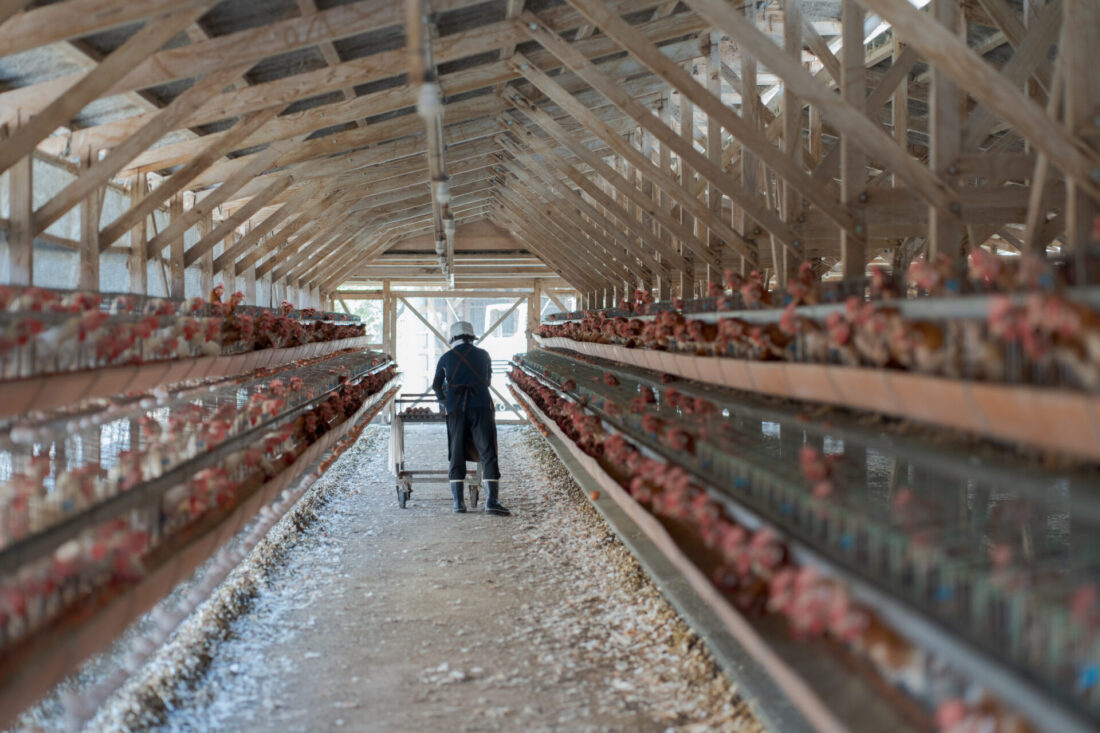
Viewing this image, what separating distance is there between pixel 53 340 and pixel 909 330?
9.44 feet

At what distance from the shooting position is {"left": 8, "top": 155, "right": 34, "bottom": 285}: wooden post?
585 centimetres

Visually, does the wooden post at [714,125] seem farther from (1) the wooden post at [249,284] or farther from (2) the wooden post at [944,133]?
(1) the wooden post at [249,284]

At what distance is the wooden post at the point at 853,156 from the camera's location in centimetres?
539

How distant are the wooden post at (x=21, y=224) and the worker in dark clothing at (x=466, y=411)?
437cm

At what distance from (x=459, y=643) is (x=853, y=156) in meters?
3.51

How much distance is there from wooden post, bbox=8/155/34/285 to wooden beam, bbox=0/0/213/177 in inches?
36.6

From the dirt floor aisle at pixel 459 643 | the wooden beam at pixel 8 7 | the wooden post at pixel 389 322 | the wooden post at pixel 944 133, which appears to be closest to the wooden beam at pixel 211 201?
the dirt floor aisle at pixel 459 643

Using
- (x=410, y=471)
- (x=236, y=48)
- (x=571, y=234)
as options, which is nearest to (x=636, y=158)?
(x=236, y=48)

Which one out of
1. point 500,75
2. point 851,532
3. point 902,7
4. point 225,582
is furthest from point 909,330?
point 500,75

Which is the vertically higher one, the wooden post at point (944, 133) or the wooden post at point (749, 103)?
the wooden post at point (749, 103)

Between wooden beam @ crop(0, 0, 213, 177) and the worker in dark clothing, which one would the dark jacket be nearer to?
the worker in dark clothing

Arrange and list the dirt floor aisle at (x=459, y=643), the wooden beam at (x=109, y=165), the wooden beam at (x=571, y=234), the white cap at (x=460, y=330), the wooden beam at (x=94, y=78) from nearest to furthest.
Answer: the dirt floor aisle at (x=459, y=643), the wooden beam at (x=94, y=78), the wooden beam at (x=109, y=165), the white cap at (x=460, y=330), the wooden beam at (x=571, y=234)

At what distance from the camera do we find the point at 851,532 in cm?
316

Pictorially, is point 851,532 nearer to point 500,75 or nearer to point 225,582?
point 225,582
